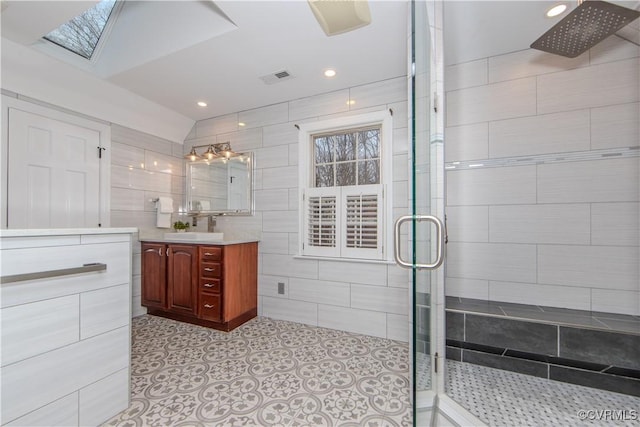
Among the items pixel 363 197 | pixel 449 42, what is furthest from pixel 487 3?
pixel 363 197

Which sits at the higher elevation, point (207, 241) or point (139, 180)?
point (139, 180)

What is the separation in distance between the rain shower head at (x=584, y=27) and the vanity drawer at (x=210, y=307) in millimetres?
3153

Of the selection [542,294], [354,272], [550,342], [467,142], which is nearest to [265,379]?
[354,272]

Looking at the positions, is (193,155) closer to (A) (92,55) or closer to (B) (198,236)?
(B) (198,236)

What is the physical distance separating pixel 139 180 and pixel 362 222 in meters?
2.62

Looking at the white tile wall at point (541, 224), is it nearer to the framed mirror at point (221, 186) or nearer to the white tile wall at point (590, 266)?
the white tile wall at point (590, 266)

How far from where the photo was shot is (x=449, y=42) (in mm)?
2010

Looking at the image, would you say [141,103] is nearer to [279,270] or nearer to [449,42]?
[279,270]

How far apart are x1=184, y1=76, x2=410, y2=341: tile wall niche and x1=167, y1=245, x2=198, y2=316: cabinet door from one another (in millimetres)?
600

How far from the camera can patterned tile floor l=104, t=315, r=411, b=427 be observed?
1414mm

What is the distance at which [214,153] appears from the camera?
3.23 meters

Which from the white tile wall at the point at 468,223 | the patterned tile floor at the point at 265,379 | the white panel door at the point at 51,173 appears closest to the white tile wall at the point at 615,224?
the white tile wall at the point at 468,223

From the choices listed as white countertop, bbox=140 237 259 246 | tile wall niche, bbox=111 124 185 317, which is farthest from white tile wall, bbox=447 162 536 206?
tile wall niche, bbox=111 124 185 317

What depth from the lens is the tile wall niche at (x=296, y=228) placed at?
240 centimetres
